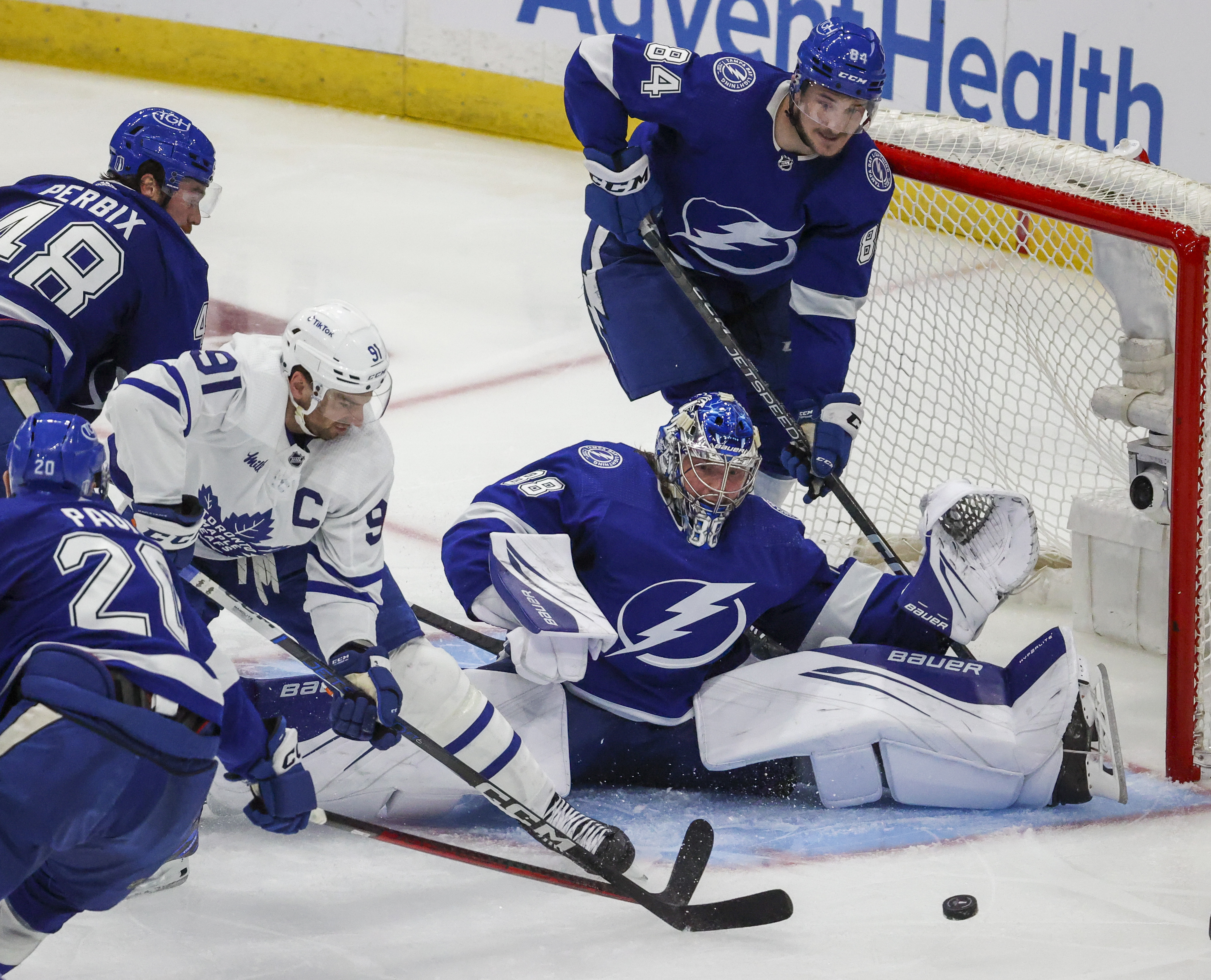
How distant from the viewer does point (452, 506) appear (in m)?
4.75

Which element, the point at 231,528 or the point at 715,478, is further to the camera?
the point at 715,478

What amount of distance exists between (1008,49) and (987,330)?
7.79 ft

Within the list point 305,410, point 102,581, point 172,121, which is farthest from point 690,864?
point 172,121

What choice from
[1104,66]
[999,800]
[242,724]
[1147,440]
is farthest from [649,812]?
[1104,66]

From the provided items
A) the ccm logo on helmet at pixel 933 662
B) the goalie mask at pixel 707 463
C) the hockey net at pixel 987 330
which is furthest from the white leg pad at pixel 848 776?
the hockey net at pixel 987 330

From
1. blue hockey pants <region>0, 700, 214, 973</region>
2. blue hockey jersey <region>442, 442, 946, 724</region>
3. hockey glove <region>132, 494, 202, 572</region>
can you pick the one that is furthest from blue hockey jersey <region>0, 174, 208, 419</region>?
blue hockey pants <region>0, 700, 214, 973</region>

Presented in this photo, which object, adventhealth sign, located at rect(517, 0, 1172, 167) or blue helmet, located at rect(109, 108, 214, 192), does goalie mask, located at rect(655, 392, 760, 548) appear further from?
adventhealth sign, located at rect(517, 0, 1172, 167)

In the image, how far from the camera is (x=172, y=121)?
339 cm

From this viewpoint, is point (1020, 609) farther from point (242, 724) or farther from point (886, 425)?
point (242, 724)

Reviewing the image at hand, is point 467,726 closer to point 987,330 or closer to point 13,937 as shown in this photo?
point 13,937

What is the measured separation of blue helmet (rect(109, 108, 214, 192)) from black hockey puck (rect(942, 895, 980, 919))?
194 cm

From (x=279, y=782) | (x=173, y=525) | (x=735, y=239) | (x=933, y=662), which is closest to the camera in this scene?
(x=279, y=782)

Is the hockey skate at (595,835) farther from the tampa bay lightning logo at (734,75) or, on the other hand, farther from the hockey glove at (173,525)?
the tampa bay lightning logo at (734,75)

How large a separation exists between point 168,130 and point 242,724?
1359mm
